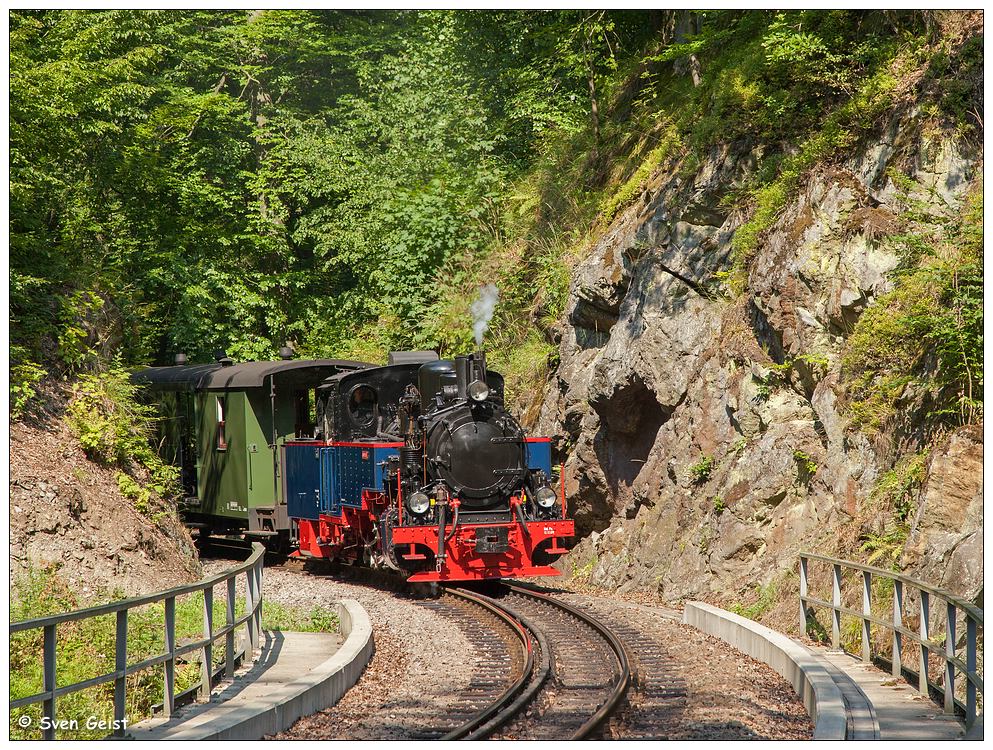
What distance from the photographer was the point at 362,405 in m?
15.3

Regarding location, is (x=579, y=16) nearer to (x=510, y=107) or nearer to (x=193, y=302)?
(x=510, y=107)

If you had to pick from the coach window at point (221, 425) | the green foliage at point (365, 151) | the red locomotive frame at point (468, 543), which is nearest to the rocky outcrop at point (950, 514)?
the green foliage at point (365, 151)

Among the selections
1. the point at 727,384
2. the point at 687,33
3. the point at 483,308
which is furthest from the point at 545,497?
the point at 483,308

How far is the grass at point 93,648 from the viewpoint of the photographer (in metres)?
7.64

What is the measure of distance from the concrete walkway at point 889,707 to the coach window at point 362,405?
25.9 feet

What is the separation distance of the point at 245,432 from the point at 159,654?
30.7 feet

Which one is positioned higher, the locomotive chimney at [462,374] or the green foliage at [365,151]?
→ the green foliage at [365,151]

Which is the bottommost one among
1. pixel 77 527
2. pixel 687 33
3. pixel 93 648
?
pixel 93 648

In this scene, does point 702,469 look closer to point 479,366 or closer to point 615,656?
point 479,366

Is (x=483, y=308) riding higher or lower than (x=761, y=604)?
higher

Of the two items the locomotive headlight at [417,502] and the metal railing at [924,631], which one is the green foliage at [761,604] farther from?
the locomotive headlight at [417,502]

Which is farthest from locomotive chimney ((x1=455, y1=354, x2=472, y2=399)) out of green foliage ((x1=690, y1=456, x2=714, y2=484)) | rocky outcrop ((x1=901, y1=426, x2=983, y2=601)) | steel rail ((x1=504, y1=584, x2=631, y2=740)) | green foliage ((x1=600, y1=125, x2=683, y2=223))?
rocky outcrop ((x1=901, y1=426, x2=983, y2=601))

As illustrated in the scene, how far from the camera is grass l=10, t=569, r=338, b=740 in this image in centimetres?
764

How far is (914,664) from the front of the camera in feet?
28.9
